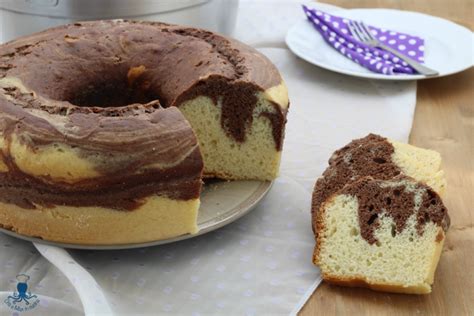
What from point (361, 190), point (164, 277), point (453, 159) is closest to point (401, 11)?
point (453, 159)

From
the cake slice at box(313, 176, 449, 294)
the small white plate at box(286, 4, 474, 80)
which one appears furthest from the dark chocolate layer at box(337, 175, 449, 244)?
the small white plate at box(286, 4, 474, 80)

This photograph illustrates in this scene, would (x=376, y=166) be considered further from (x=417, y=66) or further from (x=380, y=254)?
(x=417, y=66)

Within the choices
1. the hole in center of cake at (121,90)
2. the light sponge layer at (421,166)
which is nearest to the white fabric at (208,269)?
the light sponge layer at (421,166)

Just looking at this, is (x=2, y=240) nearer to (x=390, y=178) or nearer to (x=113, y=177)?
(x=113, y=177)

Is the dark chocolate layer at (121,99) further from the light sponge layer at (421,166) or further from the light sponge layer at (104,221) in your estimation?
the light sponge layer at (421,166)

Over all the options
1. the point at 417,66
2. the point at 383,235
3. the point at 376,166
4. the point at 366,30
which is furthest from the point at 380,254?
the point at 366,30

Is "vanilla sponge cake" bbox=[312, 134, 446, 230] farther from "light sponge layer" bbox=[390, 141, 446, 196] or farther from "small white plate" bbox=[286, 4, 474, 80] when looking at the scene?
"small white plate" bbox=[286, 4, 474, 80]
